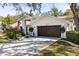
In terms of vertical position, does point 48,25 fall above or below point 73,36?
above

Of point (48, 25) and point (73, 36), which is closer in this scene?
point (73, 36)

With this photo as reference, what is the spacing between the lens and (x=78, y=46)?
167 inches

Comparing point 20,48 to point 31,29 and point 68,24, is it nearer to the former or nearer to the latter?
point 31,29

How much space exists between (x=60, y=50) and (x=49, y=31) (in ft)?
1.25

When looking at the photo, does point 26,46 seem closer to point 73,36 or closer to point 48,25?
point 48,25

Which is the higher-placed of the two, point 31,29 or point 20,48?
point 31,29

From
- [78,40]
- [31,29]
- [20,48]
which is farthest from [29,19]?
[78,40]

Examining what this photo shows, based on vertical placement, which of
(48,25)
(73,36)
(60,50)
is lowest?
(60,50)

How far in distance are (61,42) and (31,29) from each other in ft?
1.81

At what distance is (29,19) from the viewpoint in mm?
4309

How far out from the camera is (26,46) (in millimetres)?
4277

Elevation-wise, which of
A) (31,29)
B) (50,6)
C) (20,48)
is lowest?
(20,48)

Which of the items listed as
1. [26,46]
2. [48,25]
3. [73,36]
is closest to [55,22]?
[48,25]

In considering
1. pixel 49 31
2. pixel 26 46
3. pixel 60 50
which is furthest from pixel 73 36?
pixel 26 46
